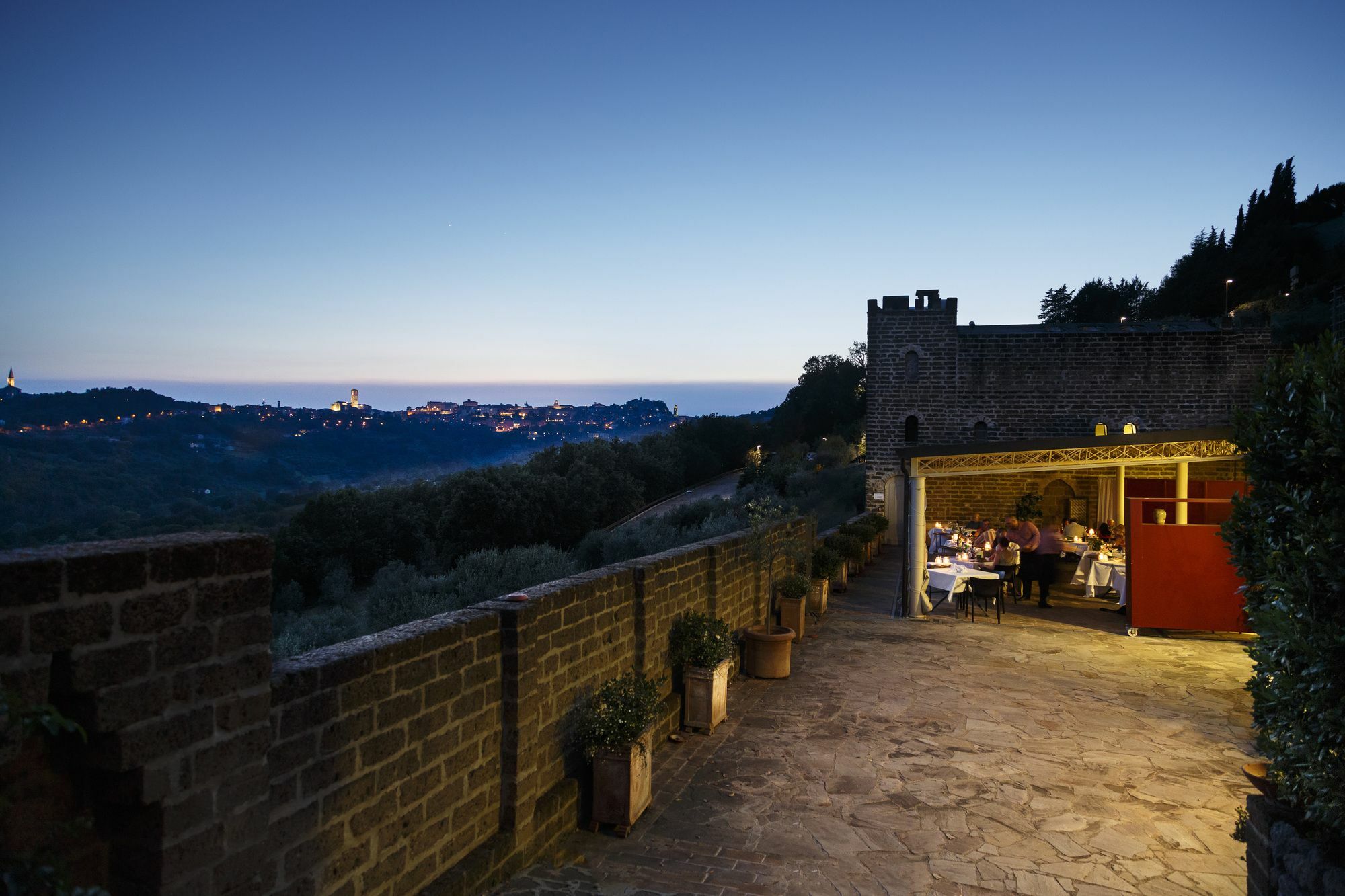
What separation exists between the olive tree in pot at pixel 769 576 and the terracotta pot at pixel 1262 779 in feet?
15.3

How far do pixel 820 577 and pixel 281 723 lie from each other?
10.2 m

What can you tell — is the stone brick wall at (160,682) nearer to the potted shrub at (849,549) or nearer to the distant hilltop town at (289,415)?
the potted shrub at (849,549)

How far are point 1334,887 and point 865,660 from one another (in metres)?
6.80

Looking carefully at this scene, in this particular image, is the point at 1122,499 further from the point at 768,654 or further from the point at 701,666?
the point at 701,666

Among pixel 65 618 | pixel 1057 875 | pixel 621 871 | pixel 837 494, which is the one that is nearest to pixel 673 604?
pixel 621 871

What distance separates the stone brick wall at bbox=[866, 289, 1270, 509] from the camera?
2373 cm

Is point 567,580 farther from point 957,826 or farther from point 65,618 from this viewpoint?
point 65,618

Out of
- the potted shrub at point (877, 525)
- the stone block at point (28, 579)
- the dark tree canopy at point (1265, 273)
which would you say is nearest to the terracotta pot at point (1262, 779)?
the stone block at point (28, 579)

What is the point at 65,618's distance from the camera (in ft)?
7.06

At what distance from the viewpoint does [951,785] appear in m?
6.00

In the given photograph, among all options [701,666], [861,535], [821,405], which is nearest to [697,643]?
[701,666]

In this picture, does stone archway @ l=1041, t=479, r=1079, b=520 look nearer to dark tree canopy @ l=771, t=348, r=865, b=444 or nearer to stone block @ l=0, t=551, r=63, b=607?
stone block @ l=0, t=551, r=63, b=607

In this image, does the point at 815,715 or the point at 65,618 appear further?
the point at 815,715

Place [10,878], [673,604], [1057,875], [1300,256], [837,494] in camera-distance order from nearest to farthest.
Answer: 1. [10,878]
2. [1057,875]
3. [673,604]
4. [837,494]
5. [1300,256]
